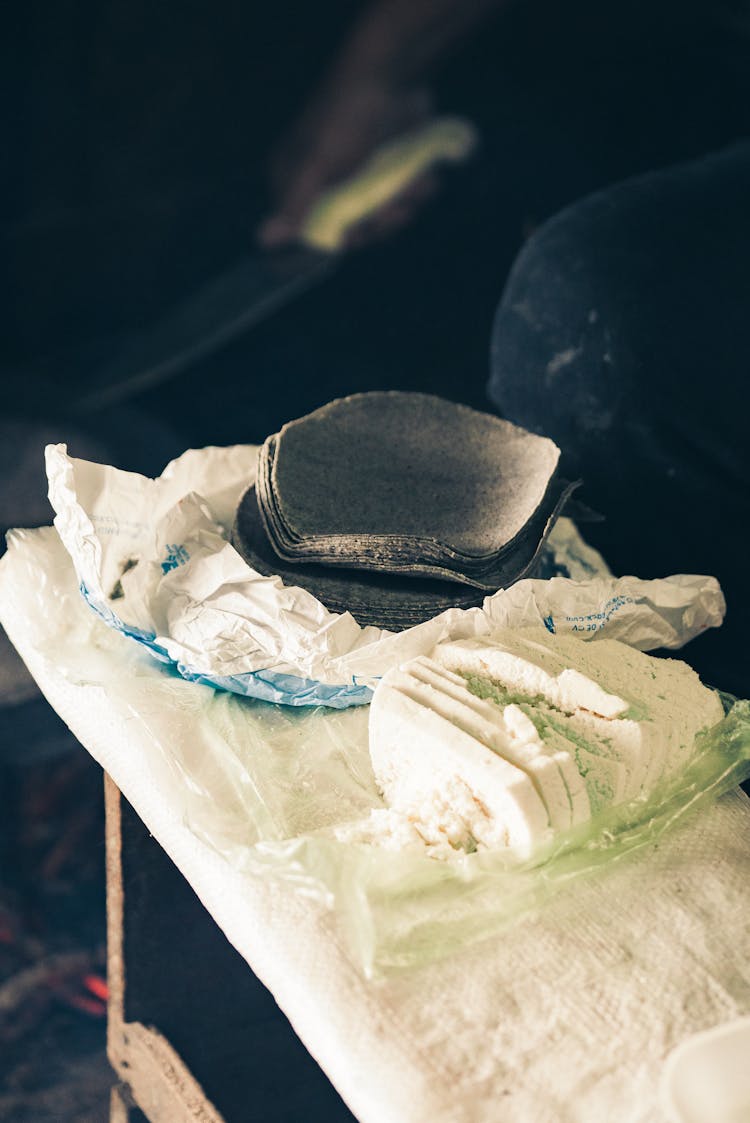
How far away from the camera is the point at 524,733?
0.72 metres

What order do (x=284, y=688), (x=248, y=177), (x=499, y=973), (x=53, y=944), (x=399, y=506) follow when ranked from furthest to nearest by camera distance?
(x=248, y=177)
(x=53, y=944)
(x=399, y=506)
(x=284, y=688)
(x=499, y=973)

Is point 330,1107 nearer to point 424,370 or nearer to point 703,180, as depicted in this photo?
point 703,180

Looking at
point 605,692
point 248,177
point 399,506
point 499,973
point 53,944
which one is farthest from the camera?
point 248,177

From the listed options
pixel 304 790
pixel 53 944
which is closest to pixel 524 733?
pixel 304 790

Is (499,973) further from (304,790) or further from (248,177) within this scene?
(248,177)

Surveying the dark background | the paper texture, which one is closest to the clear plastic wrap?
the paper texture

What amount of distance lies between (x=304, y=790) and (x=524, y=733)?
0.65ft

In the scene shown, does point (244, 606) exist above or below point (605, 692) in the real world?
above

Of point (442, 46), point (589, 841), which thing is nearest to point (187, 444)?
point (442, 46)

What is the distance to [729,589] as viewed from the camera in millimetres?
1188

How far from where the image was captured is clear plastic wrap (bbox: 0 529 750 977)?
0.68 meters

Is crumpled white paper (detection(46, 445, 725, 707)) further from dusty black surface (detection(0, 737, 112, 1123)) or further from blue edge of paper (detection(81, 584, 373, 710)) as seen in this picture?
dusty black surface (detection(0, 737, 112, 1123))

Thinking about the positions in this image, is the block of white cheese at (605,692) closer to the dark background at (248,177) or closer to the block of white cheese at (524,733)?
the block of white cheese at (524,733)

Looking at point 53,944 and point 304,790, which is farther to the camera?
point 53,944
